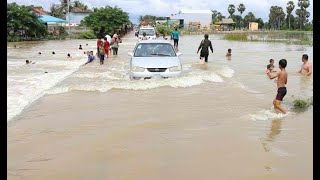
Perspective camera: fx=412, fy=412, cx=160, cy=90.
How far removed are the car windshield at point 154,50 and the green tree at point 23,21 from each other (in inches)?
1348

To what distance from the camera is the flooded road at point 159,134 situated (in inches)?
217

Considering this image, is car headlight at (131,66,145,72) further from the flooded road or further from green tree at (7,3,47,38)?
green tree at (7,3,47,38)

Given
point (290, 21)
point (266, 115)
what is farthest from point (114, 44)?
point (290, 21)

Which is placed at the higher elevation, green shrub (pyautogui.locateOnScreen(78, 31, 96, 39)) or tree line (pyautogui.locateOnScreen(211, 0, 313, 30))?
tree line (pyautogui.locateOnScreen(211, 0, 313, 30))

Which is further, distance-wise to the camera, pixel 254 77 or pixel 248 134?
pixel 254 77

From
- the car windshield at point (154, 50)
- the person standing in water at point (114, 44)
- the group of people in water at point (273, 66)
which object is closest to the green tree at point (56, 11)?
the group of people in water at point (273, 66)

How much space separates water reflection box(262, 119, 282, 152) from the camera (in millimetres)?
6525

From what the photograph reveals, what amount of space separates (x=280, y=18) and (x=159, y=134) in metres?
97.3

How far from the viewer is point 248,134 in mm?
7164

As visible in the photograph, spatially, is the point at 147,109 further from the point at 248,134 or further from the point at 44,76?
the point at 44,76

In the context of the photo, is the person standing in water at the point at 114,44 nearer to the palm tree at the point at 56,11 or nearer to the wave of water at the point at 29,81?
the wave of water at the point at 29,81

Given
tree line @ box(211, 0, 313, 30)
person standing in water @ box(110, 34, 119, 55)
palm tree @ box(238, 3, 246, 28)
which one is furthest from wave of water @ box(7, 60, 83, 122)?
palm tree @ box(238, 3, 246, 28)
